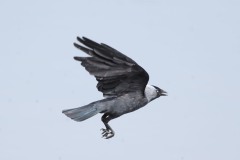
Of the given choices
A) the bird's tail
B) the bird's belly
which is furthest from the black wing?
the bird's tail

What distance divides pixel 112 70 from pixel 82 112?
103 cm

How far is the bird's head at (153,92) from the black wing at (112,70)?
0.26 metres

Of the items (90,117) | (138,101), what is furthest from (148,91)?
(90,117)

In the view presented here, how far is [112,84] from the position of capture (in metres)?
13.4

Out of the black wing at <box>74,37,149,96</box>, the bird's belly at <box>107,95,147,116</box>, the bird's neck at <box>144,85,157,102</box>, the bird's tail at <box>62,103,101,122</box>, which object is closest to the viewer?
the black wing at <box>74,37,149,96</box>

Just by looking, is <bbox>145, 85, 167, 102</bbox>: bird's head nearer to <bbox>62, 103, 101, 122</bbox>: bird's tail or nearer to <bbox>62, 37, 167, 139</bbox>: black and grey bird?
<bbox>62, 37, 167, 139</bbox>: black and grey bird

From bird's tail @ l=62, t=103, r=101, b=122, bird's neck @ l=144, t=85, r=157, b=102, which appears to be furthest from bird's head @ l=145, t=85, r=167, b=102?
bird's tail @ l=62, t=103, r=101, b=122

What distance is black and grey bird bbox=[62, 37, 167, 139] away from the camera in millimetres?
13023

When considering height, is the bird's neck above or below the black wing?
below

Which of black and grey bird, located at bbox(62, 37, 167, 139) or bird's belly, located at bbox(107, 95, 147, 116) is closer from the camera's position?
black and grey bird, located at bbox(62, 37, 167, 139)

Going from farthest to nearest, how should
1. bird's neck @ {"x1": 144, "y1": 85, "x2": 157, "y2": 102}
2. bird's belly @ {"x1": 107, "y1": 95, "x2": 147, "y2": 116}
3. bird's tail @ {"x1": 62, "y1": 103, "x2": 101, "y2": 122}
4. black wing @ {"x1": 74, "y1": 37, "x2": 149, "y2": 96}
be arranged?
bird's neck @ {"x1": 144, "y1": 85, "x2": 157, "y2": 102} → bird's tail @ {"x1": 62, "y1": 103, "x2": 101, "y2": 122} → bird's belly @ {"x1": 107, "y1": 95, "x2": 147, "y2": 116} → black wing @ {"x1": 74, "y1": 37, "x2": 149, "y2": 96}

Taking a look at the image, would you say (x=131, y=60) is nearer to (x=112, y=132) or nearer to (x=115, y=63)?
Result: (x=115, y=63)

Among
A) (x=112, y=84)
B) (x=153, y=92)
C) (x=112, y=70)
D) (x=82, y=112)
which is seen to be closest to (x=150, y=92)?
(x=153, y=92)

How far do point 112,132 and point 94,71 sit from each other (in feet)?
3.91
